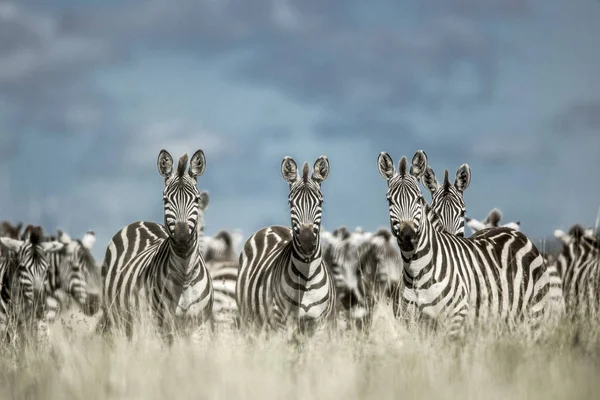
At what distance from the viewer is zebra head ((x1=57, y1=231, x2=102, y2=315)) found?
17464 millimetres

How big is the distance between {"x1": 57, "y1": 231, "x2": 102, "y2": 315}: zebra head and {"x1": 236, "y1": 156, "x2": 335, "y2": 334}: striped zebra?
23.5ft

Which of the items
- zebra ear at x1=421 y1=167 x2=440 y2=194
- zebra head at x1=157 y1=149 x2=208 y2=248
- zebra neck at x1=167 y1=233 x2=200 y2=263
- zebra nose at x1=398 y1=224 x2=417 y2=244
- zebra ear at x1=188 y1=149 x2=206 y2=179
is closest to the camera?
zebra nose at x1=398 y1=224 x2=417 y2=244

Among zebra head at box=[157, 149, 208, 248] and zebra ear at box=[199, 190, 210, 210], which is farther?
zebra ear at box=[199, 190, 210, 210]

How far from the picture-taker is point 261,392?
7309 millimetres

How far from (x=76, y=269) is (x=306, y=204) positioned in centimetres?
975

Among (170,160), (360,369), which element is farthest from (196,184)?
(360,369)

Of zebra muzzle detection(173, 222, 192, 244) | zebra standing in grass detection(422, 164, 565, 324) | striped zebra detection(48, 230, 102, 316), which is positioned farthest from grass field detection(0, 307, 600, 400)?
striped zebra detection(48, 230, 102, 316)

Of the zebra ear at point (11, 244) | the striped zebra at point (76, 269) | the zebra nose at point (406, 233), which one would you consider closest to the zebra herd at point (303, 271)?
the zebra nose at point (406, 233)

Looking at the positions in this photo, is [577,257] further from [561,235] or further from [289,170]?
[289,170]

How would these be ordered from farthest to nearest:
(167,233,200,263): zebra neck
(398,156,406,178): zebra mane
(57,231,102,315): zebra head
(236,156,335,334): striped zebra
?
(57,231,102,315): zebra head < (167,233,200,263): zebra neck < (398,156,406,178): zebra mane < (236,156,335,334): striped zebra

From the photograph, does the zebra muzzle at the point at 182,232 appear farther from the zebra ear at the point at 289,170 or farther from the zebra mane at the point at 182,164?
the zebra ear at the point at 289,170

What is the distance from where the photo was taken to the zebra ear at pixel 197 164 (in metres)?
11.2

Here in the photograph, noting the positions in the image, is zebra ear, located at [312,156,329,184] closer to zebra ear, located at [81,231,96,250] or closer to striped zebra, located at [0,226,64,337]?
striped zebra, located at [0,226,64,337]

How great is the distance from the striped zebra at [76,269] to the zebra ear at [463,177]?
25.2 feet
